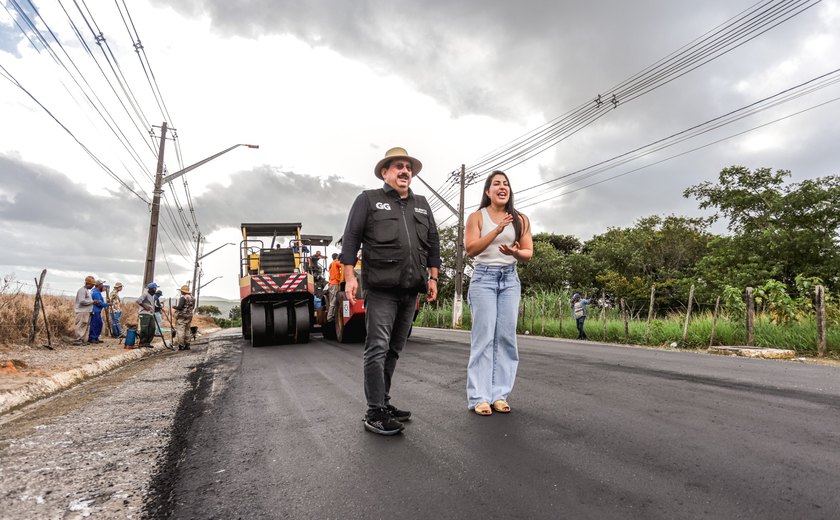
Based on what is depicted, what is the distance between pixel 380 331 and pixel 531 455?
1.27 m

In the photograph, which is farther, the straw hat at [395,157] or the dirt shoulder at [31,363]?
the dirt shoulder at [31,363]

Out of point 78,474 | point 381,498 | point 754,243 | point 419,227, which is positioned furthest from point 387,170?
point 754,243

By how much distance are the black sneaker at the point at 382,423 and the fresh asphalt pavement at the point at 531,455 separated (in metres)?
0.06

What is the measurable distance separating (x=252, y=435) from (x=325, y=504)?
4.41 ft

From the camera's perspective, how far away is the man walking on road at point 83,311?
39.5 feet

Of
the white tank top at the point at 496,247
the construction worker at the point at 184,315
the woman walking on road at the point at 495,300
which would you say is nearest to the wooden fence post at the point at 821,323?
the woman walking on road at the point at 495,300

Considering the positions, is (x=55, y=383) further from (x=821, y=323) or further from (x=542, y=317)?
(x=542, y=317)

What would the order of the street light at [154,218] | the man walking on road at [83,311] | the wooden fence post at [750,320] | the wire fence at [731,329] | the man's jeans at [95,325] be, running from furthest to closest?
the street light at [154,218]
the man's jeans at [95,325]
the man walking on road at [83,311]
the wooden fence post at [750,320]
the wire fence at [731,329]

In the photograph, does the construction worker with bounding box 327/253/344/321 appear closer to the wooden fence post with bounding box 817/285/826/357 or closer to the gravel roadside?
the gravel roadside

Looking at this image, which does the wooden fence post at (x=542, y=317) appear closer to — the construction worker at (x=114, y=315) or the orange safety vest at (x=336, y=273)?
the orange safety vest at (x=336, y=273)

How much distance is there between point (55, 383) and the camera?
584 cm

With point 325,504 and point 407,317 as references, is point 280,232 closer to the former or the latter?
point 407,317

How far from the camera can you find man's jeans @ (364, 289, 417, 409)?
3248 millimetres

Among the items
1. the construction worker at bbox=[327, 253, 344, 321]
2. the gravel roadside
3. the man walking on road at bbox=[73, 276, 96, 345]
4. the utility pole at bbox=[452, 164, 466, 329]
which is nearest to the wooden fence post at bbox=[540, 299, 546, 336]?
the utility pole at bbox=[452, 164, 466, 329]
